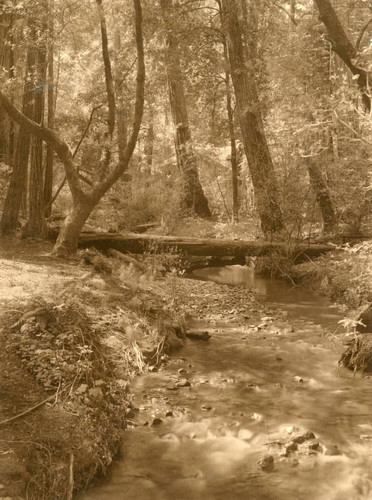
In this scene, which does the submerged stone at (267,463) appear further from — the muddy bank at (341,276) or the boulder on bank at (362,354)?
the muddy bank at (341,276)

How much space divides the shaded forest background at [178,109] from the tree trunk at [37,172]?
32 mm

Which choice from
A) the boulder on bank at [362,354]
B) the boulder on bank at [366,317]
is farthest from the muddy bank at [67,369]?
the boulder on bank at [366,317]

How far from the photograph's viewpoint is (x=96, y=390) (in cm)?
547

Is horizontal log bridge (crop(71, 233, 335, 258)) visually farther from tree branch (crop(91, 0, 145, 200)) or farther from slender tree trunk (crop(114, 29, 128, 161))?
slender tree trunk (crop(114, 29, 128, 161))

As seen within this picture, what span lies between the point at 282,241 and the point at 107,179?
4.31 metres

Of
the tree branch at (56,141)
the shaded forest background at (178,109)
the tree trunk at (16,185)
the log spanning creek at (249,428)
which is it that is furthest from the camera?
the tree trunk at (16,185)

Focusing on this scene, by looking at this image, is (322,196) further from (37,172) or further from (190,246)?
(37,172)

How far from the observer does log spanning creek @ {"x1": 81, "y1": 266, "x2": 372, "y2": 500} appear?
4.47 meters

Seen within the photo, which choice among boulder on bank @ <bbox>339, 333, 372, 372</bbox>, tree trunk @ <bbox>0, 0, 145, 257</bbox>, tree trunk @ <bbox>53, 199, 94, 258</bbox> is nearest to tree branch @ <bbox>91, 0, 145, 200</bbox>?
tree trunk @ <bbox>0, 0, 145, 257</bbox>

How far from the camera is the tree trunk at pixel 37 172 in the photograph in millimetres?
12789

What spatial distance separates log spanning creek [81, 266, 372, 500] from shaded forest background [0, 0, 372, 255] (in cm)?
438

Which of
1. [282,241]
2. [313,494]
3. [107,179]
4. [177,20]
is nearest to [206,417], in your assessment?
[313,494]

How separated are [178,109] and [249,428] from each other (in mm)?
16149

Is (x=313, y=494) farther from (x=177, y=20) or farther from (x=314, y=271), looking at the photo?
(x=177, y=20)
